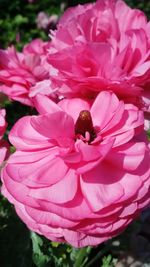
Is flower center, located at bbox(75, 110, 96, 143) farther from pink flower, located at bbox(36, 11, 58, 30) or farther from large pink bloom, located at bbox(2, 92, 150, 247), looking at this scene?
pink flower, located at bbox(36, 11, 58, 30)

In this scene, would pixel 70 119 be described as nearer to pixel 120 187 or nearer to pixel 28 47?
pixel 120 187

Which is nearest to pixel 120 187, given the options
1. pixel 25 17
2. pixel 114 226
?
pixel 114 226

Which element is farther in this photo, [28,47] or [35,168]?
[28,47]

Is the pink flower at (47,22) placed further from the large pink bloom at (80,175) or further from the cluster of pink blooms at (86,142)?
the large pink bloom at (80,175)

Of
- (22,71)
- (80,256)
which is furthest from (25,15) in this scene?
(80,256)

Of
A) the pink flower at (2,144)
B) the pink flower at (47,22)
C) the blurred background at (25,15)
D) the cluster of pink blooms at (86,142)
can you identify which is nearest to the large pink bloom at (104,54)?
the cluster of pink blooms at (86,142)

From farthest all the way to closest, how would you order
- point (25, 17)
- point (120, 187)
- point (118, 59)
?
1. point (25, 17)
2. point (118, 59)
3. point (120, 187)
